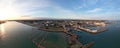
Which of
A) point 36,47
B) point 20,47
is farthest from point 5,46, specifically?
point 36,47

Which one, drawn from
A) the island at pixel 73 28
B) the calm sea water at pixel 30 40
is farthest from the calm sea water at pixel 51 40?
the island at pixel 73 28

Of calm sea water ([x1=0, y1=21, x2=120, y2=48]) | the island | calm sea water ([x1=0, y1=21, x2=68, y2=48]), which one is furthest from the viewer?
calm sea water ([x1=0, y1=21, x2=120, y2=48])

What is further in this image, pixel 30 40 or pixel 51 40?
pixel 51 40

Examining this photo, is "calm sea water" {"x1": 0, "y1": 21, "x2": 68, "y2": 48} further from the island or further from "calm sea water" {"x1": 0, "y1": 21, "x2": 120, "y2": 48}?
the island

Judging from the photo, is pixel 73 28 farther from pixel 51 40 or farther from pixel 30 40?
pixel 30 40

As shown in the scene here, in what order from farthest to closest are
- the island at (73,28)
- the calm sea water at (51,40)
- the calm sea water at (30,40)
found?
the calm sea water at (51,40) → the island at (73,28) → the calm sea water at (30,40)

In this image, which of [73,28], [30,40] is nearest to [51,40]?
[30,40]

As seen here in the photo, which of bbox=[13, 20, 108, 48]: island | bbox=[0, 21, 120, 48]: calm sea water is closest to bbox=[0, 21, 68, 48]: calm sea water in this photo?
bbox=[0, 21, 120, 48]: calm sea water

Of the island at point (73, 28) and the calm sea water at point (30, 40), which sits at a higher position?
the island at point (73, 28)

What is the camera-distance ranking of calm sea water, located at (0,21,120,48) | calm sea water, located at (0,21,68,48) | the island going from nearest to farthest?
calm sea water, located at (0,21,68,48), the island, calm sea water, located at (0,21,120,48)

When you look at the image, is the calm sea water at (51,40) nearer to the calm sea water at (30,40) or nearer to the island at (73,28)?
the calm sea water at (30,40)

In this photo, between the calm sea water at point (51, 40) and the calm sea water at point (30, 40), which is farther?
the calm sea water at point (51, 40)

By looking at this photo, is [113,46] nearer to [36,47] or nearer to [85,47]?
[85,47]
